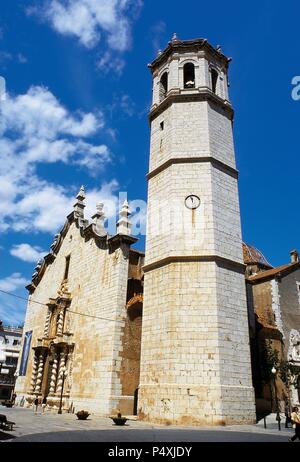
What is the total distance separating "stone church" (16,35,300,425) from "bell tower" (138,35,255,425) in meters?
0.05

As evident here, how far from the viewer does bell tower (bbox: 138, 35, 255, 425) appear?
1463 cm

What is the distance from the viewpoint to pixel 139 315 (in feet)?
65.7

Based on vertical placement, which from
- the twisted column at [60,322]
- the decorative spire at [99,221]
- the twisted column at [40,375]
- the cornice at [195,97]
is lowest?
the twisted column at [40,375]

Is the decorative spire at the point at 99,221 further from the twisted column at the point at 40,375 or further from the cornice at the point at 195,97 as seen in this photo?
the twisted column at the point at 40,375

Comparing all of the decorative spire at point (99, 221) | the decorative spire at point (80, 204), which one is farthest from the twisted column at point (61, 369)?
the decorative spire at point (80, 204)

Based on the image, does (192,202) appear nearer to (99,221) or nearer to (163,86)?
(99,221)

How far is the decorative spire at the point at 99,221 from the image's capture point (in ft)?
78.5

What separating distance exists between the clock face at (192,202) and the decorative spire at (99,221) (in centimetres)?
745

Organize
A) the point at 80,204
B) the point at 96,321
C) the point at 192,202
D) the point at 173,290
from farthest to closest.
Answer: the point at 80,204
the point at 96,321
the point at 192,202
the point at 173,290

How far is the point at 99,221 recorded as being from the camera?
24.9 meters

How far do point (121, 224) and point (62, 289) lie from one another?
8.40m

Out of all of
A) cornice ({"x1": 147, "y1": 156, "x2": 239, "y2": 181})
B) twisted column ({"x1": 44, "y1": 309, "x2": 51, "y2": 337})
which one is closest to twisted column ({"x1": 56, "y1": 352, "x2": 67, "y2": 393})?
twisted column ({"x1": 44, "y1": 309, "x2": 51, "y2": 337})

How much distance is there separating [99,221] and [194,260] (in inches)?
394

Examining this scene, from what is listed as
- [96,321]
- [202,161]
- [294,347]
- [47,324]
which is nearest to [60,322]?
[47,324]
